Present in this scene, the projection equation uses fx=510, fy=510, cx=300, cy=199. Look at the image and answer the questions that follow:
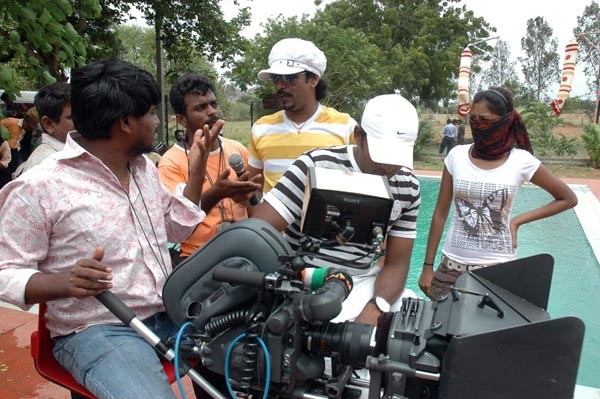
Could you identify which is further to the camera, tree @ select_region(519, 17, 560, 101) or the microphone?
tree @ select_region(519, 17, 560, 101)

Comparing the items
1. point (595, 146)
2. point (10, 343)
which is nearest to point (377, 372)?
point (10, 343)

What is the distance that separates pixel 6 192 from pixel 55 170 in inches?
5.9

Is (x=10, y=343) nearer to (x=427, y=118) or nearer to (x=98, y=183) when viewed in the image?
(x=98, y=183)

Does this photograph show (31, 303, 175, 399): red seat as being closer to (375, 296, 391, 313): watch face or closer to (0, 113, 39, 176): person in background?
(375, 296, 391, 313): watch face

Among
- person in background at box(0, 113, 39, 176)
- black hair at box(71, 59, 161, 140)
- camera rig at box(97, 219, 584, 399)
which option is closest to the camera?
camera rig at box(97, 219, 584, 399)

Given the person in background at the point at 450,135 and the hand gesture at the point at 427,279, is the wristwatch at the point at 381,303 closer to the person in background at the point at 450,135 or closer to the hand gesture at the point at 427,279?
the hand gesture at the point at 427,279

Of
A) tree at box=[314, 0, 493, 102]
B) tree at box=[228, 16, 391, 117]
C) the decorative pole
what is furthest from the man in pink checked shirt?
tree at box=[314, 0, 493, 102]

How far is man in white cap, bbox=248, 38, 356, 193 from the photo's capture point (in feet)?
8.97

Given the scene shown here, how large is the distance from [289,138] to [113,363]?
1.56 metres

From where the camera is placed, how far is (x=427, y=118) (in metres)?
19.0

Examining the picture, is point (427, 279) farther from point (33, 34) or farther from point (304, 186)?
point (33, 34)

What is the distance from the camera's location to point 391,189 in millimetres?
1809

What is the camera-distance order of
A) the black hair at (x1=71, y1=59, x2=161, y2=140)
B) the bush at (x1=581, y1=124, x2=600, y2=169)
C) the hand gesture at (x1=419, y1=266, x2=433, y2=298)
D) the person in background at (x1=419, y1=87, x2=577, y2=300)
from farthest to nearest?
the bush at (x1=581, y1=124, x2=600, y2=169) < the hand gesture at (x1=419, y1=266, x2=433, y2=298) < the person in background at (x1=419, y1=87, x2=577, y2=300) < the black hair at (x1=71, y1=59, x2=161, y2=140)

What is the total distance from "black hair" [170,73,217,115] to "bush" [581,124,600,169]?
15.5 meters
